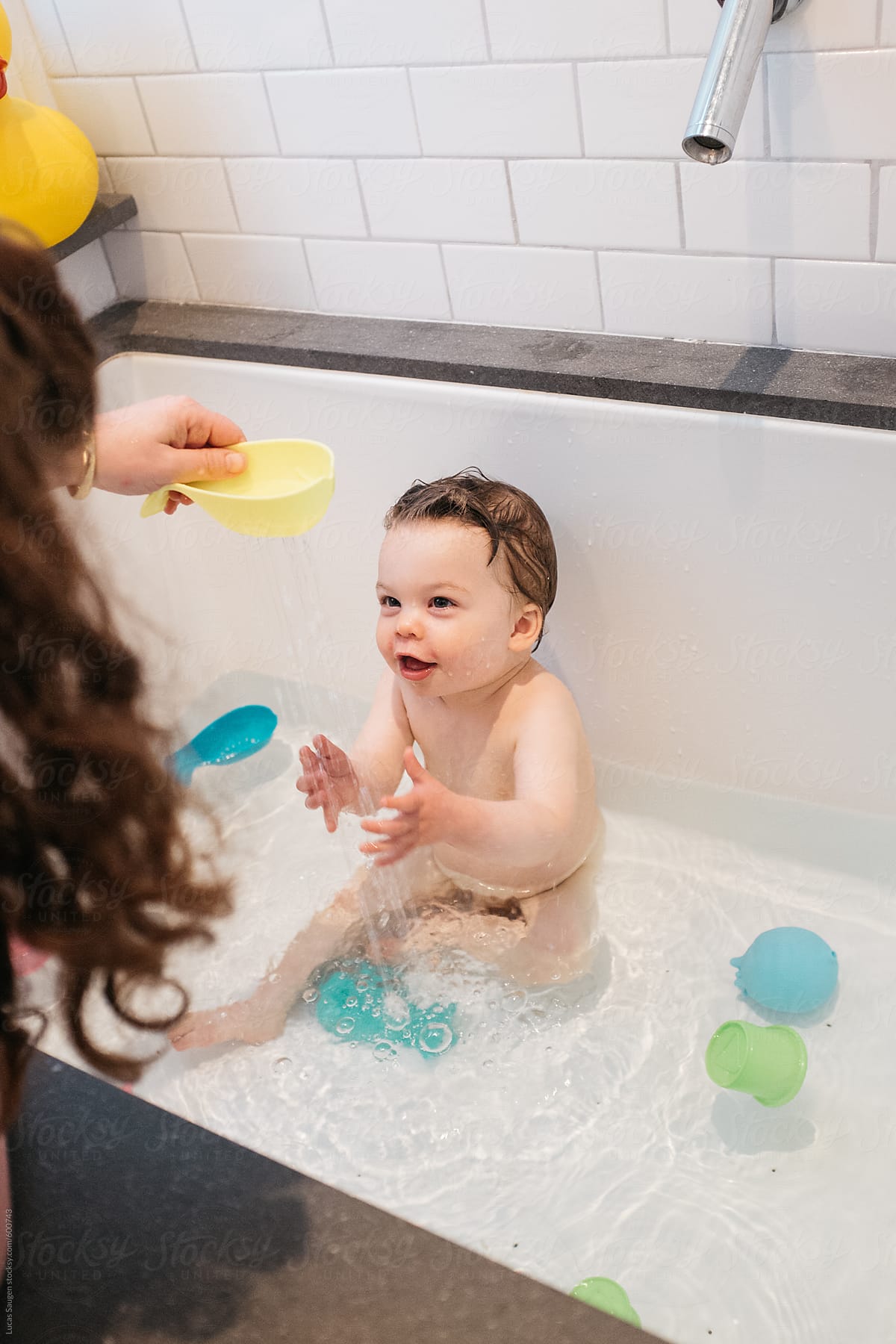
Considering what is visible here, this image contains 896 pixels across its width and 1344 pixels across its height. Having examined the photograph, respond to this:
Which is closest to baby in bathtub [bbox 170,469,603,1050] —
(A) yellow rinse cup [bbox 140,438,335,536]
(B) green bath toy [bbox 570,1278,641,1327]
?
(A) yellow rinse cup [bbox 140,438,335,536]

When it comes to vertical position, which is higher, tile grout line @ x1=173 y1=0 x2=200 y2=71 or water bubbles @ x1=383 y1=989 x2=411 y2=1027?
tile grout line @ x1=173 y1=0 x2=200 y2=71

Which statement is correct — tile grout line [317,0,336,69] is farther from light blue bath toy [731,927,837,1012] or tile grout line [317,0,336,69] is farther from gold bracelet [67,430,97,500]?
light blue bath toy [731,927,837,1012]

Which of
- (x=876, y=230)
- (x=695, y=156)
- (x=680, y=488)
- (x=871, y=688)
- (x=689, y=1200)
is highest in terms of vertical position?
(x=695, y=156)

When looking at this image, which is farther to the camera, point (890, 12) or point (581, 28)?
point (581, 28)

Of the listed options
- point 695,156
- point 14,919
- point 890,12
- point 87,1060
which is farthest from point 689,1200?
point 890,12

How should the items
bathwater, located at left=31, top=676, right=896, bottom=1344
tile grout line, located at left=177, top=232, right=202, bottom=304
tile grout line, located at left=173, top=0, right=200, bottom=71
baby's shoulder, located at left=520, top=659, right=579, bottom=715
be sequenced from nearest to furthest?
bathwater, located at left=31, top=676, right=896, bottom=1344, baby's shoulder, located at left=520, top=659, right=579, bottom=715, tile grout line, located at left=173, top=0, right=200, bottom=71, tile grout line, located at left=177, top=232, right=202, bottom=304

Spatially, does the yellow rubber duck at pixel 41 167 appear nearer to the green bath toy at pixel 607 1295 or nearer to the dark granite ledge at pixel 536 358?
the dark granite ledge at pixel 536 358

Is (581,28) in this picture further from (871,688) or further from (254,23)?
(871,688)

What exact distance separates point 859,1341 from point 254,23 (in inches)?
58.8

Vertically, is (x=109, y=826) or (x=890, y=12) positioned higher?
(x=890, y=12)

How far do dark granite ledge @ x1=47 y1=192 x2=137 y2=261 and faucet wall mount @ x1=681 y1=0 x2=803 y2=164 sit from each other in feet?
2.92

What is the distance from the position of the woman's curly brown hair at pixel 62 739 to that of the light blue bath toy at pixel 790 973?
76cm

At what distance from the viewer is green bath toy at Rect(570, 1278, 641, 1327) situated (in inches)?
40.9

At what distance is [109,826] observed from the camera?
64cm
